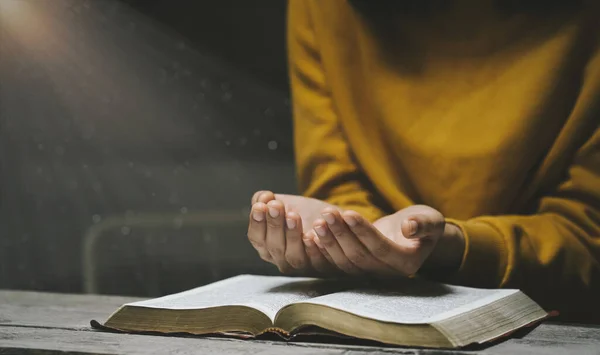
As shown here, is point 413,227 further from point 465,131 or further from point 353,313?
point 465,131

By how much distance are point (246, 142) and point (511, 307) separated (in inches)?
25.4

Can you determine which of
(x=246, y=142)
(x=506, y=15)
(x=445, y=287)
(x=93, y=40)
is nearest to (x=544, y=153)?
(x=506, y=15)

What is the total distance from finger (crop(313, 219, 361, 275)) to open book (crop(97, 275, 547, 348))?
2 centimetres

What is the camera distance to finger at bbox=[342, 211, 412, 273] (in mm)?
605

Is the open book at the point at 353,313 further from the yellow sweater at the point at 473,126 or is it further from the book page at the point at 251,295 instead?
the yellow sweater at the point at 473,126

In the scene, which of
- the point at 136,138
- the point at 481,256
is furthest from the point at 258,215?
the point at 136,138

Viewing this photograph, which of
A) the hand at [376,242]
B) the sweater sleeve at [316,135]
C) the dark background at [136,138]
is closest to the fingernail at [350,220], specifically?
the hand at [376,242]

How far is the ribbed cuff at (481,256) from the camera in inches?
29.6

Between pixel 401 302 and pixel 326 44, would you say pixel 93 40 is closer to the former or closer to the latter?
pixel 326 44

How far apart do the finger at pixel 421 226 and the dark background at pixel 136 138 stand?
1.79ft

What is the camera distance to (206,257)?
118cm

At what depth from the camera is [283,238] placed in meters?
0.67

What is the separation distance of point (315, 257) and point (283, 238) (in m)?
0.04

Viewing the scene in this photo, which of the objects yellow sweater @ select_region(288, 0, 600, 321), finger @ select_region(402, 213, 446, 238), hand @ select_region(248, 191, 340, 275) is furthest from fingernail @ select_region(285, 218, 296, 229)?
yellow sweater @ select_region(288, 0, 600, 321)
